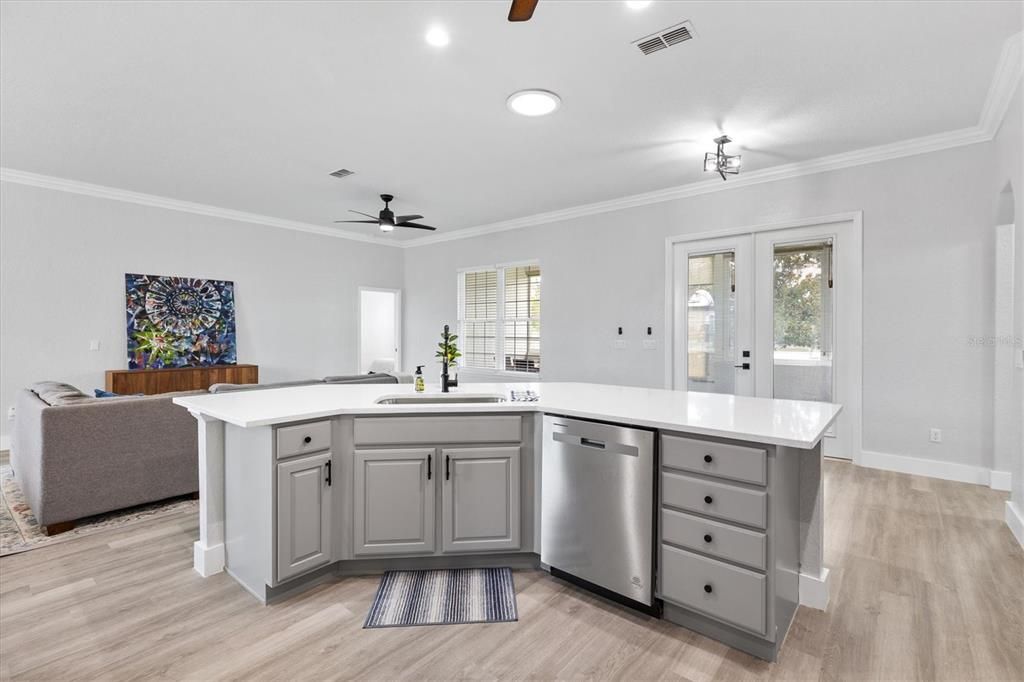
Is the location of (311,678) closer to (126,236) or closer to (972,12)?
(972,12)

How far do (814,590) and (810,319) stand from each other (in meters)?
3.08

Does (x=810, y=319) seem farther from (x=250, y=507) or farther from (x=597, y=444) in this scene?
(x=250, y=507)

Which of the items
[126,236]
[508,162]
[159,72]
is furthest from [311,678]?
[126,236]

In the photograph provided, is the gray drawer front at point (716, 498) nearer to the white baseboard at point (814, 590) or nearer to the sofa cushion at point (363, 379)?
the white baseboard at point (814, 590)

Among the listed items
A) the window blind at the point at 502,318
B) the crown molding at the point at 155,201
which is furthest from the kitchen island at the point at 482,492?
the crown molding at the point at 155,201

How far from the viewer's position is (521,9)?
5.82 feet

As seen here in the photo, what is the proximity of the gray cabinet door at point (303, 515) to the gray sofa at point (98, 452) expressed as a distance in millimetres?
1325

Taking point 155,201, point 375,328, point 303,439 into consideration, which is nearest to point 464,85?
point 303,439

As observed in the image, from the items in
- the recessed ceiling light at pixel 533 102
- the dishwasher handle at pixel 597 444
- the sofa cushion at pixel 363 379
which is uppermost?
the recessed ceiling light at pixel 533 102

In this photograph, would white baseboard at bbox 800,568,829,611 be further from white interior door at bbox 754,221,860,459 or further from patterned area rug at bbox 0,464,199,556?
patterned area rug at bbox 0,464,199,556

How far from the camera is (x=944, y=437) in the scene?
397 centimetres

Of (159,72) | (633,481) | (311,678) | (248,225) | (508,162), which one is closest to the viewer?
(311,678)

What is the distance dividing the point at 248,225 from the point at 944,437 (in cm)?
781

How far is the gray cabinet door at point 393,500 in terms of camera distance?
7.89 feet
